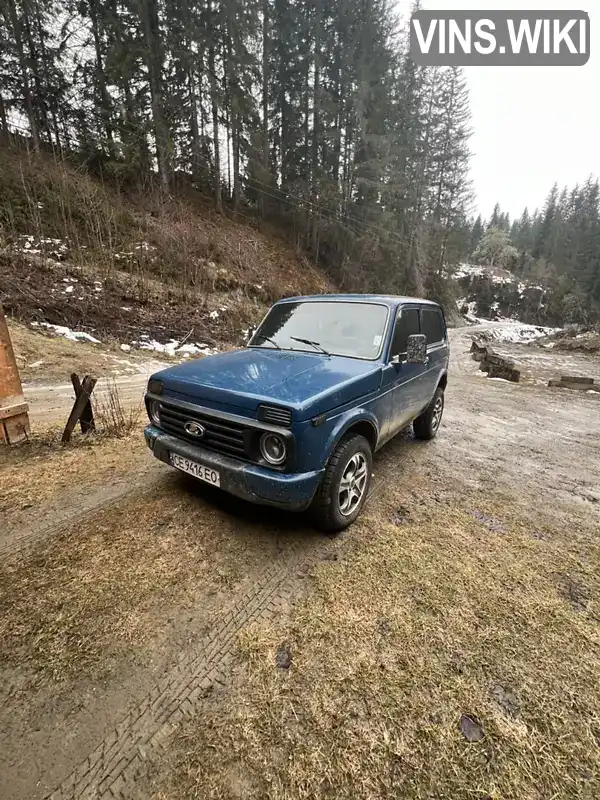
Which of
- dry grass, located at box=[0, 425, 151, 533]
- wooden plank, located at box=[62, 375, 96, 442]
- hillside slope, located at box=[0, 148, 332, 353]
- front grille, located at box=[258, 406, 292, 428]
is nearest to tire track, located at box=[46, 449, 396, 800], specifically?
front grille, located at box=[258, 406, 292, 428]

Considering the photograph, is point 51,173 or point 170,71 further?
point 170,71

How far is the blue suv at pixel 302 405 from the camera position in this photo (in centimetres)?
233

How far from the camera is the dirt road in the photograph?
4.69 ft

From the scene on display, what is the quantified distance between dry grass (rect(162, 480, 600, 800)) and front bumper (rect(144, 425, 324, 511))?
53 cm

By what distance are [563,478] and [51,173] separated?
701 inches

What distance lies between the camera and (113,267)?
12242 millimetres

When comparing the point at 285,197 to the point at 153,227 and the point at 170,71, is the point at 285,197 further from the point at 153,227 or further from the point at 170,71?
the point at 153,227

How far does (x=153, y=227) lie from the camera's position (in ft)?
47.4

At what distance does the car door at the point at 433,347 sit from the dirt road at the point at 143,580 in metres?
0.85

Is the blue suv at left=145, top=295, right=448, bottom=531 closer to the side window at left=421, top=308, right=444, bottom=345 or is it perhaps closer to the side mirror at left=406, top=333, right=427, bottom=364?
the side mirror at left=406, top=333, right=427, bottom=364

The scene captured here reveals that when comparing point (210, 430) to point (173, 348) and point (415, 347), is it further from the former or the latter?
point (173, 348)

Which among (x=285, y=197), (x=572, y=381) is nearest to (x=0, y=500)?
(x=572, y=381)

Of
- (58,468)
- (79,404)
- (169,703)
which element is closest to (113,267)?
(79,404)

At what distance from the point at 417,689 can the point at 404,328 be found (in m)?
2.97
